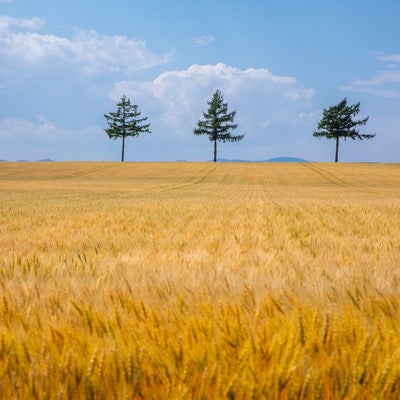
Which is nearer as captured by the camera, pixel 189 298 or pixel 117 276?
pixel 189 298

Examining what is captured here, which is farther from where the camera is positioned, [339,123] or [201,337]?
[339,123]

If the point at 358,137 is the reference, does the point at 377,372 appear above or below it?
below

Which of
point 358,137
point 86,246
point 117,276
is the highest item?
point 358,137

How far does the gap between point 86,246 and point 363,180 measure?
47007 millimetres

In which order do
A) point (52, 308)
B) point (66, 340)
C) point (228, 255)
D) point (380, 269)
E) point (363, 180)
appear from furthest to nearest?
point (363, 180), point (228, 255), point (380, 269), point (52, 308), point (66, 340)

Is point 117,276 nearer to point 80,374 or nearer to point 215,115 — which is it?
point 80,374

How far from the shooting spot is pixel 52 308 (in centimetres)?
164

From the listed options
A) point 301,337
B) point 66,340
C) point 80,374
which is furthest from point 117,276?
point 301,337

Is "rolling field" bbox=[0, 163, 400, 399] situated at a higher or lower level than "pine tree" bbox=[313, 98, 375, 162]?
lower

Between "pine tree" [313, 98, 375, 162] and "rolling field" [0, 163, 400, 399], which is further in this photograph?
"pine tree" [313, 98, 375, 162]

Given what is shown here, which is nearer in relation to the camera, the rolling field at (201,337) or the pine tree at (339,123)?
the rolling field at (201,337)

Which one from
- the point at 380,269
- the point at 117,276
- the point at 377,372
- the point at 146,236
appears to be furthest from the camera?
the point at 146,236

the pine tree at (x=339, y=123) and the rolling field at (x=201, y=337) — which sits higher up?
the pine tree at (x=339, y=123)

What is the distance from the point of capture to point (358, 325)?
1.37 metres
